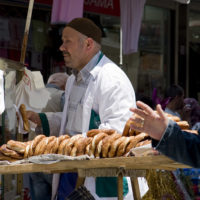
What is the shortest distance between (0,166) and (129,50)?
3.94 meters

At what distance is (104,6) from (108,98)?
3.49 meters

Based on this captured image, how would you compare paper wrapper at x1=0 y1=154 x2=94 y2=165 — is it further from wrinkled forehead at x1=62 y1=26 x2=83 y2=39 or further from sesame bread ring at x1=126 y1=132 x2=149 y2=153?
wrinkled forehead at x1=62 y1=26 x2=83 y2=39

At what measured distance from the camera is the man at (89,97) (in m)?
3.85

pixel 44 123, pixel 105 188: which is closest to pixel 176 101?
pixel 44 123

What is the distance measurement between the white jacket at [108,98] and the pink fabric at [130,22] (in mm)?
2580

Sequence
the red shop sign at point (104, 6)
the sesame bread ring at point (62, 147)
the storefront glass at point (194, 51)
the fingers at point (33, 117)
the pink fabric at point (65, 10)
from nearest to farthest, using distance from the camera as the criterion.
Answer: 1. the sesame bread ring at point (62, 147)
2. the fingers at point (33, 117)
3. the pink fabric at point (65, 10)
4. the red shop sign at point (104, 6)
5. the storefront glass at point (194, 51)

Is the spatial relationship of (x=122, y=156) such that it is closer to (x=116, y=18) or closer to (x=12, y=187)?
(x=12, y=187)

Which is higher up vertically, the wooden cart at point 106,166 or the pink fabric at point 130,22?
the pink fabric at point 130,22

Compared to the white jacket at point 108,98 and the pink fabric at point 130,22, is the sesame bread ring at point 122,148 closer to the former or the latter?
the white jacket at point 108,98

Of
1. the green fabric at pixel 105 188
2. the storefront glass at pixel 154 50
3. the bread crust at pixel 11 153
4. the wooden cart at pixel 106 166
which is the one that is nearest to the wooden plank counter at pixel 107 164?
the wooden cart at pixel 106 166

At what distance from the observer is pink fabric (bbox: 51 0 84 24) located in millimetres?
6145

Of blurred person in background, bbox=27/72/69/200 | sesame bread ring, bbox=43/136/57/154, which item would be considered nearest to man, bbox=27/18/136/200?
blurred person in background, bbox=27/72/69/200

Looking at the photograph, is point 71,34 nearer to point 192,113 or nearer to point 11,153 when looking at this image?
point 11,153

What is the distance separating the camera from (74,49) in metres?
4.44
